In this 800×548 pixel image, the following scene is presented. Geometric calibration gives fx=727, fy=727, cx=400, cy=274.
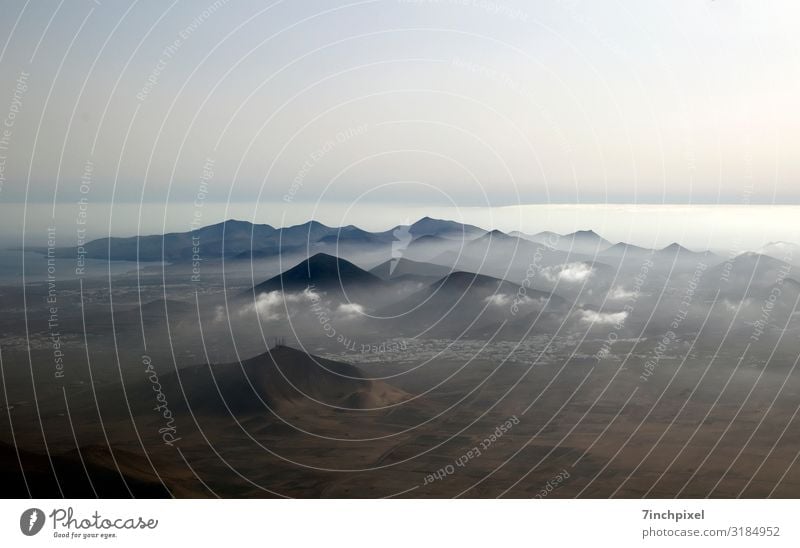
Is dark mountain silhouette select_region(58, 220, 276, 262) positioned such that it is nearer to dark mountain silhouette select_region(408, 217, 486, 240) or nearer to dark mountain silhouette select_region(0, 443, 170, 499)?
dark mountain silhouette select_region(408, 217, 486, 240)

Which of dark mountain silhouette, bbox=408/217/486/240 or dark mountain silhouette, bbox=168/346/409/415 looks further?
dark mountain silhouette, bbox=168/346/409/415

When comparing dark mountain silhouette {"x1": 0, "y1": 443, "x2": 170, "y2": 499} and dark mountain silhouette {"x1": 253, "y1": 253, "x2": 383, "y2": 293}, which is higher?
dark mountain silhouette {"x1": 253, "y1": 253, "x2": 383, "y2": 293}

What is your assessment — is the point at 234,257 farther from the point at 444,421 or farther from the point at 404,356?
the point at 444,421

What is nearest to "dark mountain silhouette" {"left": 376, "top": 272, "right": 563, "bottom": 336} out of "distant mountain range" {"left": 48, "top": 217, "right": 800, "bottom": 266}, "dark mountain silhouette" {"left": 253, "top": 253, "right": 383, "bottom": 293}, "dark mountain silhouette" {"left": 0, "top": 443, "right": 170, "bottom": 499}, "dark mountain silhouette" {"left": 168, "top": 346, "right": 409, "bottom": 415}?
"dark mountain silhouette" {"left": 253, "top": 253, "right": 383, "bottom": 293}

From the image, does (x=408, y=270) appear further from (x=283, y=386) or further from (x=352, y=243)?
(x=283, y=386)

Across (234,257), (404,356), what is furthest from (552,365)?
(234,257)

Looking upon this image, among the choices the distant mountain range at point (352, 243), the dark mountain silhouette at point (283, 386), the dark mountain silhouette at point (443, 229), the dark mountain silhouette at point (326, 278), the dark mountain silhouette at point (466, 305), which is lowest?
the dark mountain silhouette at point (283, 386)

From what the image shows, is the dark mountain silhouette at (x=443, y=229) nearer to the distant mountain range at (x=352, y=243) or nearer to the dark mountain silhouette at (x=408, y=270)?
the distant mountain range at (x=352, y=243)
